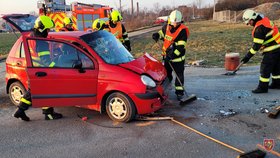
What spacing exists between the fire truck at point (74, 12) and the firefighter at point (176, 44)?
8855mm

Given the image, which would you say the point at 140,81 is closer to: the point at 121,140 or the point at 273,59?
the point at 121,140

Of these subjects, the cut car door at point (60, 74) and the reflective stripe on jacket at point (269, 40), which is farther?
the reflective stripe on jacket at point (269, 40)

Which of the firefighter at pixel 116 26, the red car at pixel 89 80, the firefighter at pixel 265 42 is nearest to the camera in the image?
the red car at pixel 89 80

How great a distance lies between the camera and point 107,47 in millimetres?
5789

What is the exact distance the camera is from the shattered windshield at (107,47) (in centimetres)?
551

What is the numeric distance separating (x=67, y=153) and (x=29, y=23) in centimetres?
377

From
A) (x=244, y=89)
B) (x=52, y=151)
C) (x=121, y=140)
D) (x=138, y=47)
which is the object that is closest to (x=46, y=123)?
(x=52, y=151)

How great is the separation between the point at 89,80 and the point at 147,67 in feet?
3.78

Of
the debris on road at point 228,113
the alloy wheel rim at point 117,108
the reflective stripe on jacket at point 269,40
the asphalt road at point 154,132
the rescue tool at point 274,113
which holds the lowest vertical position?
the asphalt road at point 154,132

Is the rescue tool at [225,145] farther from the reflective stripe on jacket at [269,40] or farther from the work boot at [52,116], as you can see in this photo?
the reflective stripe on jacket at [269,40]

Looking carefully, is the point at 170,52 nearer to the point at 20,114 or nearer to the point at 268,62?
the point at 268,62

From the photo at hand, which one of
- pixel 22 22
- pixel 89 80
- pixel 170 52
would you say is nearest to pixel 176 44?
pixel 170 52

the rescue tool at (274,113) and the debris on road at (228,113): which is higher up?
the rescue tool at (274,113)

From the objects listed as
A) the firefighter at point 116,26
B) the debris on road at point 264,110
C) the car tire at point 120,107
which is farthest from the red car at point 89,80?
the firefighter at point 116,26
